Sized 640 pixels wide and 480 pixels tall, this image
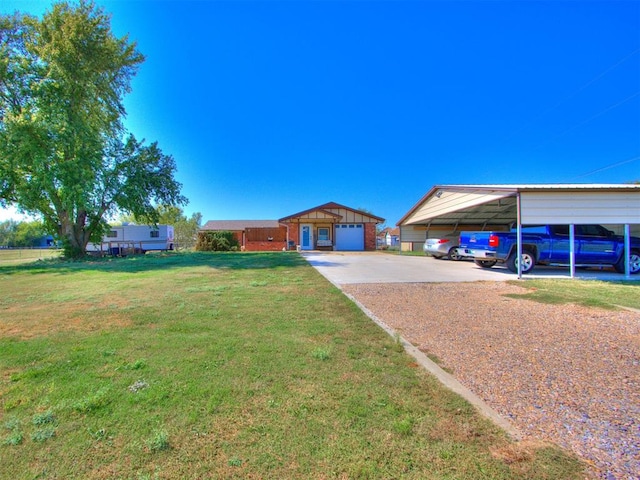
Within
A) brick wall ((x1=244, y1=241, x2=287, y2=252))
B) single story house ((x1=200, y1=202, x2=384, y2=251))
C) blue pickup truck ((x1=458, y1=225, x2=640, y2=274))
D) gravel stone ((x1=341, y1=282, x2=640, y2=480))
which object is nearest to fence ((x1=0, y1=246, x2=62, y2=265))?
brick wall ((x1=244, y1=241, x2=287, y2=252))

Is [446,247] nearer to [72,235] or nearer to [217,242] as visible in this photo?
[217,242]

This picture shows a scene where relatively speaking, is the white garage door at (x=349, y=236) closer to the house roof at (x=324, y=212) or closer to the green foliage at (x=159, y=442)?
the house roof at (x=324, y=212)

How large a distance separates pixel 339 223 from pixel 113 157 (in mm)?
17124

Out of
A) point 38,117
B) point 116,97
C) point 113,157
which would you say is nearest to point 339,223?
point 113,157

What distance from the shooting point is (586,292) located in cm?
744

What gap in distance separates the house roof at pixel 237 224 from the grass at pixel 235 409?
36222mm

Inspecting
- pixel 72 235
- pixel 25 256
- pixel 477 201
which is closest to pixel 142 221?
pixel 72 235

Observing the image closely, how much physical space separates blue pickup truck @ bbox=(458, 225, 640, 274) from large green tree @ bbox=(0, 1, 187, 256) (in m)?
20.0

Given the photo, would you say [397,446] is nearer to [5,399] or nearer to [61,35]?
[5,399]

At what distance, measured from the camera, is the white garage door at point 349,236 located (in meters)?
28.6

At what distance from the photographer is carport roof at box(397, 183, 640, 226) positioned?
965 cm

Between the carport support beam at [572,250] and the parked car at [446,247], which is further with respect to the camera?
the parked car at [446,247]

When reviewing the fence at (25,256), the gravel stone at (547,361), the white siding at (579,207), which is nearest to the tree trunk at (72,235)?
the fence at (25,256)

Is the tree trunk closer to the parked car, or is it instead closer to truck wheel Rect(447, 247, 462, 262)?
the parked car
